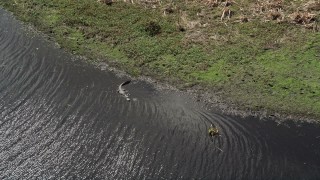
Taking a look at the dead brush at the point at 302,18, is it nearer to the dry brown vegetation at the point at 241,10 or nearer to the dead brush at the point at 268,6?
the dry brown vegetation at the point at 241,10

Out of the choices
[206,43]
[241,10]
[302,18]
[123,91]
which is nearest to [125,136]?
[123,91]

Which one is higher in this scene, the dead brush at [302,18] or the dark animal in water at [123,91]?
the dead brush at [302,18]

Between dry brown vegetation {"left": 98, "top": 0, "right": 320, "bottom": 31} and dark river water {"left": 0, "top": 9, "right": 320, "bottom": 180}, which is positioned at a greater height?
dry brown vegetation {"left": 98, "top": 0, "right": 320, "bottom": 31}

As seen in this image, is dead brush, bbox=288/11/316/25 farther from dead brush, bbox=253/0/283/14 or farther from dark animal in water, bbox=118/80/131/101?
dark animal in water, bbox=118/80/131/101

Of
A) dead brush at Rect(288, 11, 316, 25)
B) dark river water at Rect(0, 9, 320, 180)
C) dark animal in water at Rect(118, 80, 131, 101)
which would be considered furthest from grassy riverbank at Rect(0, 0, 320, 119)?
dark river water at Rect(0, 9, 320, 180)

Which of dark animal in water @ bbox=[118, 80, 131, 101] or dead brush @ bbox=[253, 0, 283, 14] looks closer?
dark animal in water @ bbox=[118, 80, 131, 101]

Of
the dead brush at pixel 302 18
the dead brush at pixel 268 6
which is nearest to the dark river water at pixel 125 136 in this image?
the dead brush at pixel 302 18
